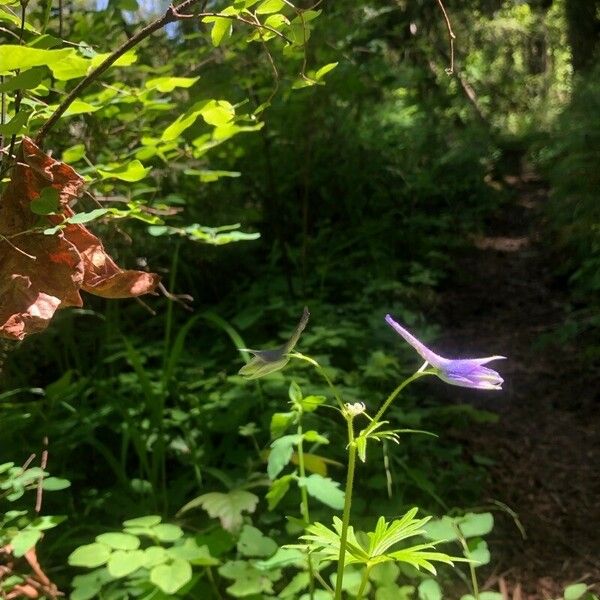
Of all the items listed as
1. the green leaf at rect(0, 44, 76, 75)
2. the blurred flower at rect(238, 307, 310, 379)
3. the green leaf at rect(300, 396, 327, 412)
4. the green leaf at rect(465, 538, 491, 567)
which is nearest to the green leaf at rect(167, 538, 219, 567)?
the green leaf at rect(300, 396, 327, 412)

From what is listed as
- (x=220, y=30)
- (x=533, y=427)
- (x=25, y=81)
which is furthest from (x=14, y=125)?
(x=533, y=427)

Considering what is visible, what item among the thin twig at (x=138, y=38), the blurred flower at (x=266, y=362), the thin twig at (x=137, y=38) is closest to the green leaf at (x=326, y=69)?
the thin twig at (x=138, y=38)

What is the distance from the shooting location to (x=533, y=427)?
2947mm

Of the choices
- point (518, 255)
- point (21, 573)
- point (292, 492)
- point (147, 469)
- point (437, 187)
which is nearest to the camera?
point (21, 573)

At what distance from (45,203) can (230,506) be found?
34.9 inches

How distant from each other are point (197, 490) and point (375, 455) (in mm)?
575

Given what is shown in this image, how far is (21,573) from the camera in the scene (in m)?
1.53

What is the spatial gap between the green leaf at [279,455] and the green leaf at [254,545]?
19 centimetres

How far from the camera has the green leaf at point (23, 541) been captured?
118cm

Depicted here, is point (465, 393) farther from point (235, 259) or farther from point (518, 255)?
point (518, 255)

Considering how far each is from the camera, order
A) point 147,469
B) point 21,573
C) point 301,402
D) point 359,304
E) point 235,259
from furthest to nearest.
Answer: point 235,259 < point 359,304 < point 147,469 < point 21,573 < point 301,402

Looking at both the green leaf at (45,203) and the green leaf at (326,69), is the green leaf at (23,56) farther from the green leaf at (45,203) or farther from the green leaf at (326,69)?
the green leaf at (326,69)

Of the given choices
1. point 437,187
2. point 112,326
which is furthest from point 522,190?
point 112,326

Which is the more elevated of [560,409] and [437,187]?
[437,187]
